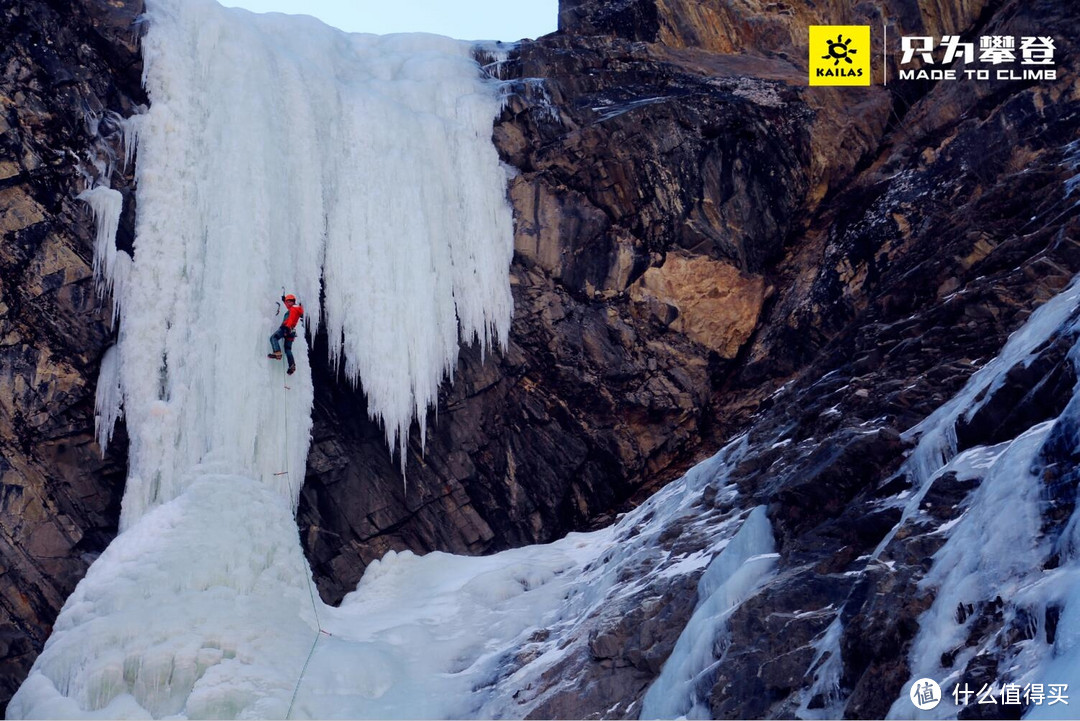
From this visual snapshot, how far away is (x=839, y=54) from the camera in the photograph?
763 inches

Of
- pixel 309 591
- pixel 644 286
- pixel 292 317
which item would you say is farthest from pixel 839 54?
pixel 309 591

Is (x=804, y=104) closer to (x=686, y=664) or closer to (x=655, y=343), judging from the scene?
(x=655, y=343)

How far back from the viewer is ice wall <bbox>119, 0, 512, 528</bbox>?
49.2 feet

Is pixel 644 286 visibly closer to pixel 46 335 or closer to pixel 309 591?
pixel 309 591

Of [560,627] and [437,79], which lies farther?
[437,79]

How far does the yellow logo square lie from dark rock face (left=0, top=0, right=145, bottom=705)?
11430 mm

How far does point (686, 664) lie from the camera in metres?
10.1

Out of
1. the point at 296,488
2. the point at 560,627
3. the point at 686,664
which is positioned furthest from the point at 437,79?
the point at 686,664

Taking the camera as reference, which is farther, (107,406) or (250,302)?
(250,302)

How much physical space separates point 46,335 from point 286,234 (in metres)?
3.55

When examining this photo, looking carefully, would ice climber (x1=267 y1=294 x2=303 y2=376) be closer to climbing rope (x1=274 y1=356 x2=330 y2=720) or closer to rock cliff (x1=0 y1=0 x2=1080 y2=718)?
climbing rope (x1=274 y1=356 x2=330 y2=720)

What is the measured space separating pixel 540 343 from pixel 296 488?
4.40m

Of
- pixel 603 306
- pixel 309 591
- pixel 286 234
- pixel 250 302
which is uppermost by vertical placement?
pixel 286 234

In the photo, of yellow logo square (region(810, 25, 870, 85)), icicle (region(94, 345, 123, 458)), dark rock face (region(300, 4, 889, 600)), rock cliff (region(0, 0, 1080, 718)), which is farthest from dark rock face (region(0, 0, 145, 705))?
yellow logo square (region(810, 25, 870, 85))
